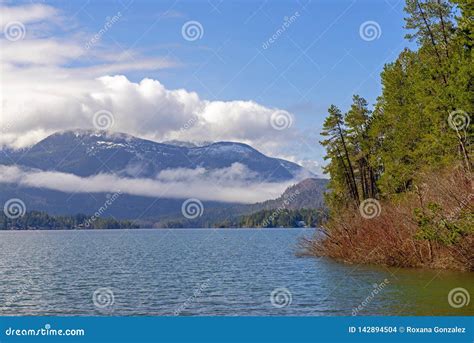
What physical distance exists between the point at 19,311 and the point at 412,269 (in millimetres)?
23736

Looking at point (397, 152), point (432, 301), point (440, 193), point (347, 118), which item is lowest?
point (432, 301)

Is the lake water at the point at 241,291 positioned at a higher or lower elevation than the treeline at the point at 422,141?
lower

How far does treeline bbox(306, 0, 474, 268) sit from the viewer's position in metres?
31.4

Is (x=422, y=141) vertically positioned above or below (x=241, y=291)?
above

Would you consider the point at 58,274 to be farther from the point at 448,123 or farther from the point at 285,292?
the point at 448,123

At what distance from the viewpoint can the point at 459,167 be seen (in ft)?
122

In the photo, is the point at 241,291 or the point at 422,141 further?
the point at 422,141

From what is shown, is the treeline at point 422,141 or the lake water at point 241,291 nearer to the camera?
the lake water at point 241,291

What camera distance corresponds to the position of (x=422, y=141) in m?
47.5

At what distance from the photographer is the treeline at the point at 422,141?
31.4 m

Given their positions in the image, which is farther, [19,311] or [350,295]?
[350,295]

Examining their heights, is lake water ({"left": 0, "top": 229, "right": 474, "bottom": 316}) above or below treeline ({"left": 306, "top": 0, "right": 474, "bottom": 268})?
below

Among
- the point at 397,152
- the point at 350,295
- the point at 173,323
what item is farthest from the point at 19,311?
the point at 397,152

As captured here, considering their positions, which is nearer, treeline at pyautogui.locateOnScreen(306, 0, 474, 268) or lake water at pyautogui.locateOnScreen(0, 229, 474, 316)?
lake water at pyautogui.locateOnScreen(0, 229, 474, 316)
